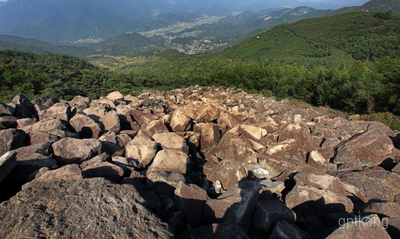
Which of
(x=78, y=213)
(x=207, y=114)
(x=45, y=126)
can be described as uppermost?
(x=45, y=126)

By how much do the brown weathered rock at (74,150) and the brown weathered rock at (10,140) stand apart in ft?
3.31

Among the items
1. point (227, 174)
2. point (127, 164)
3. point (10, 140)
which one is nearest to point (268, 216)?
point (227, 174)

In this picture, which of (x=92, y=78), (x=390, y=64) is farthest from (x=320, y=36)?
(x=92, y=78)

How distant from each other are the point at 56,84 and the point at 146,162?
19.9m

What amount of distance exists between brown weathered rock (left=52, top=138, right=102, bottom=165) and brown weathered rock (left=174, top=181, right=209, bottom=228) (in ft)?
10.2

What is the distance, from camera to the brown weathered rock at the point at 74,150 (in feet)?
17.3

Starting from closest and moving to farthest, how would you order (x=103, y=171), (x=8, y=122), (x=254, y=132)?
1. (x=103, y=171)
2. (x=8, y=122)
3. (x=254, y=132)

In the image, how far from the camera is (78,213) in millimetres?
2896

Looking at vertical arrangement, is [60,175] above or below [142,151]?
above

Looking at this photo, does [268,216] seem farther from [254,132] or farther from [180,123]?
[180,123]

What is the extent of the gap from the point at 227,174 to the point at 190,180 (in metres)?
1.21

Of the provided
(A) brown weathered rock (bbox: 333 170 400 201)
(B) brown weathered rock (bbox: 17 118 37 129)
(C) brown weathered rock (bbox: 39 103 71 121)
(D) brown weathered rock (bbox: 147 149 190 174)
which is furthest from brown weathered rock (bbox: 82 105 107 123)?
(A) brown weathered rock (bbox: 333 170 400 201)

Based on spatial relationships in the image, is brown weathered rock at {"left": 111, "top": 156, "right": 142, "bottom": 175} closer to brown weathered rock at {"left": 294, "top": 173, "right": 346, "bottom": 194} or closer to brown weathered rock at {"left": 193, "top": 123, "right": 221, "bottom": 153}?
brown weathered rock at {"left": 193, "top": 123, "right": 221, "bottom": 153}

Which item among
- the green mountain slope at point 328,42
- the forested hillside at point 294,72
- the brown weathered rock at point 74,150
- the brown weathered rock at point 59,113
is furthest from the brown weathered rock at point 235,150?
the green mountain slope at point 328,42
